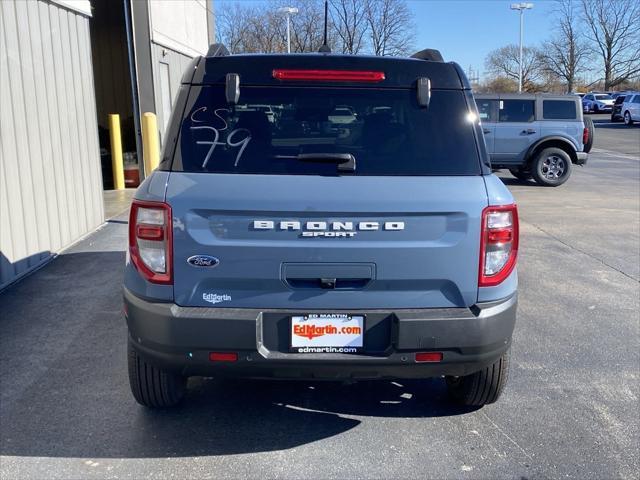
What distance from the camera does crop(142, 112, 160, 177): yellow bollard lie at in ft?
38.9

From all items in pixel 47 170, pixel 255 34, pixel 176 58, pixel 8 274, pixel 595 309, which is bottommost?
pixel 595 309

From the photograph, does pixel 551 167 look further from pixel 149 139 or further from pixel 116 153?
pixel 116 153

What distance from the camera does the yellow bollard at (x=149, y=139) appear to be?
11859mm

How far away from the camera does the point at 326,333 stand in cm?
302

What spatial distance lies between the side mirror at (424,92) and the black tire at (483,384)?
4.62ft

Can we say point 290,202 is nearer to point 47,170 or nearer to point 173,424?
point 173,424

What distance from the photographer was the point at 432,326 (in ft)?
9.84

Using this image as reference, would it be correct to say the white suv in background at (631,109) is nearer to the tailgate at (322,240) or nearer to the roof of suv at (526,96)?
the roof of suv at (526,96)

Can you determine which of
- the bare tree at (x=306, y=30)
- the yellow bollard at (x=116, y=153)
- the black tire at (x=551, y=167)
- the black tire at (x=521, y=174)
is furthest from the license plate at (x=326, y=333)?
the bare tree at (x=306, y=30)

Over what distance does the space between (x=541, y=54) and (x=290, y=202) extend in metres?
76.5

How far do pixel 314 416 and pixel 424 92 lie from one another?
194 cm

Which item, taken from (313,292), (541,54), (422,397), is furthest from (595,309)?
(541,54)

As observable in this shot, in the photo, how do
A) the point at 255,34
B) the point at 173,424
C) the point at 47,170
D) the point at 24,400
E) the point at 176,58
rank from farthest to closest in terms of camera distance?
the point at 255,34
the point at 176,58
the point at 47,170
the point at 24,400
the point at 173,424

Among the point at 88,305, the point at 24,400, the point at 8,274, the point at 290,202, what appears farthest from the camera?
the point at 8,274
